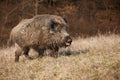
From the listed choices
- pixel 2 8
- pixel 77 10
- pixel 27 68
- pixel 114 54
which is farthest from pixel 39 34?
pixel 77 10

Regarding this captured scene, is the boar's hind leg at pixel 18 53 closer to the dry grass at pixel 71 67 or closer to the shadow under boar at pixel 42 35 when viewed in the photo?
the shadow under boar at pixel 42 35

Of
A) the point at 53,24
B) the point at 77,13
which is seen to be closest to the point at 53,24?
the point at 53,24

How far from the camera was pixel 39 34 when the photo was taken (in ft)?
30.3

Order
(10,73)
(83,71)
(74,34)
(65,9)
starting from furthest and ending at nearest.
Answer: (65,9) < (74,34) < (10,73) < (83,71)

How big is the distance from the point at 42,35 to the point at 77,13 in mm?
18695

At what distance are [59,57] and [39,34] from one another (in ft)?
2.59

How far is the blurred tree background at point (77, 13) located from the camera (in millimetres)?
25531

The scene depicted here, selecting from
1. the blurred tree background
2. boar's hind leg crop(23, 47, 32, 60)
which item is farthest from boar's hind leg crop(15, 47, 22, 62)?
the blurred tree background

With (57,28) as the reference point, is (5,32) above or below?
below

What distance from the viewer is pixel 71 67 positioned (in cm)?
769

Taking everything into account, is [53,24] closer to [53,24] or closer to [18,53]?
[53,24]

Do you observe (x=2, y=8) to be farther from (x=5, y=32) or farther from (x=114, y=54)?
(x=114, y=54)

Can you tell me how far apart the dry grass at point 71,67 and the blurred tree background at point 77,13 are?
15.7m

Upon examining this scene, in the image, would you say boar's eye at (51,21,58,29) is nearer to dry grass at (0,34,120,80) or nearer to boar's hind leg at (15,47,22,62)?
dry grass at (0,34,120,80)
